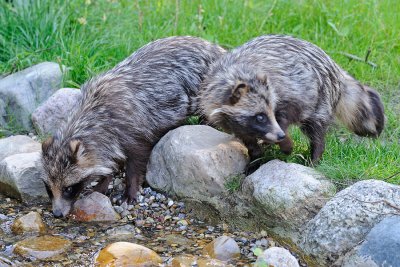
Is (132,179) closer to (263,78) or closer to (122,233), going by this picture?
(122,233)

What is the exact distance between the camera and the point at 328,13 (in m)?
8.65

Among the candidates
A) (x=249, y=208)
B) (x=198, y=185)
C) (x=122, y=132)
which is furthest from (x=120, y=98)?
(x=249, y=208)

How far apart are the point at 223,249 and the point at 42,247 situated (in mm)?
1345

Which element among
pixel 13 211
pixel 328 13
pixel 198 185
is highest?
pixel 328 13

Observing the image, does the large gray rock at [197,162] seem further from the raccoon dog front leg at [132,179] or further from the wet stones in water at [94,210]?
the wet stones in water at [94,210]

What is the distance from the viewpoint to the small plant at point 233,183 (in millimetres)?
5934

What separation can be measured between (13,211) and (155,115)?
1.47 metres

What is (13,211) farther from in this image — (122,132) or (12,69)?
(12,69)

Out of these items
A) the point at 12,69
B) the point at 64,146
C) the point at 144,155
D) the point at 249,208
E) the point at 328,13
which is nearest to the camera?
the point at 249,208

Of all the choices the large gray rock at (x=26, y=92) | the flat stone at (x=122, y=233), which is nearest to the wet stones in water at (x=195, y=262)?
the flat stone at (x=122, y=233)

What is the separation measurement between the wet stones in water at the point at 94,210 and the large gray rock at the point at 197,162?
18.8 inches

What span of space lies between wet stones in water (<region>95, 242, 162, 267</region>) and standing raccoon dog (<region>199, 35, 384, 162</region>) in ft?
4.35

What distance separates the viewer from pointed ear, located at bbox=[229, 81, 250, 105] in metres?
6.05

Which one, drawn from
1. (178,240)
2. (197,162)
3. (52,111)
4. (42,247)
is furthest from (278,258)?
(52,111)
